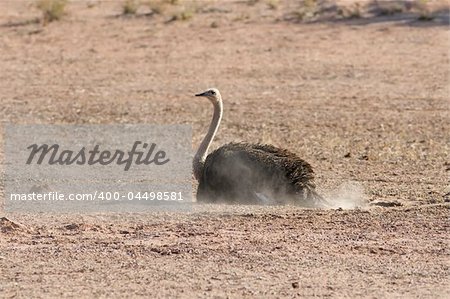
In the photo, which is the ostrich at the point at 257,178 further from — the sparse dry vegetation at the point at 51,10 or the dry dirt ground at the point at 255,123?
the sparse dry vegetation at the point at 51,10

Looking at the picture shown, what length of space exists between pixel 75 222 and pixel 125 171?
3.20 metres

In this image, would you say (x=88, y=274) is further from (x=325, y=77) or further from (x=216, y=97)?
(x=325, y=77)

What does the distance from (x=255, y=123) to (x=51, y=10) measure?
11070 millimetres

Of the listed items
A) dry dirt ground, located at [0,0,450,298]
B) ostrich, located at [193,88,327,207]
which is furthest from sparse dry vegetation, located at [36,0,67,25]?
ostrich, located at [193,88,327,207]

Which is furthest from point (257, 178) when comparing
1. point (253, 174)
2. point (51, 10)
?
point (51, 10)

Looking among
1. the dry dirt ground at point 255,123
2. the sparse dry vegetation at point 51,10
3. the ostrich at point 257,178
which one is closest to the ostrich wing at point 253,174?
the ostrich at point 257,178

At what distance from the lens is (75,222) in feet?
32.4

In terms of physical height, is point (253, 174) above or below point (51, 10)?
above

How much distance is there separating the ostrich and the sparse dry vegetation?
52.5ft

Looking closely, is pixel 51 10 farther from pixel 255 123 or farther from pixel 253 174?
pixel 253 174

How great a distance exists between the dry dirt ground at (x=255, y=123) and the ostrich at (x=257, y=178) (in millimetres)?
297

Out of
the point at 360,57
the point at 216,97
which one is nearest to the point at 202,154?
the point at 216,97

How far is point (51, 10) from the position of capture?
26.9 meters

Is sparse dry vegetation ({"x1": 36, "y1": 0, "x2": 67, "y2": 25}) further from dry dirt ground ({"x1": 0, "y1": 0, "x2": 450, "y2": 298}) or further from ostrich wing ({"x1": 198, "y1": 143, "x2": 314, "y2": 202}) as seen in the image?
ostrich wing ({"x1": 198, "y1": 143, "x2": 314, "y2": 202})
